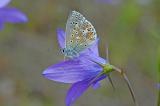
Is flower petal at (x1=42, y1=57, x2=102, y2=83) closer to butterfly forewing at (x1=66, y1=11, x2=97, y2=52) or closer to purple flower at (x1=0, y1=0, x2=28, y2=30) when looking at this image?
butterfly forewing at (x1=66, y1=11, x2=97, y2=52)

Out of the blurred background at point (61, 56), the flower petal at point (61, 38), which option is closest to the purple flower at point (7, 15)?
the flower petal at point (61, 38)

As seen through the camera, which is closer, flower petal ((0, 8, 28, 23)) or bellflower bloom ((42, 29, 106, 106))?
bellflower bloom ((42, 29, 106, 106))

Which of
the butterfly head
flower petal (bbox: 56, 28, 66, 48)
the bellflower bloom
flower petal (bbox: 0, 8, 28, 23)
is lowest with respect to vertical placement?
the bellflower bloom

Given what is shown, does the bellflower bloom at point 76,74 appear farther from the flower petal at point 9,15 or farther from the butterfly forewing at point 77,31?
the flower petal at point 9,15

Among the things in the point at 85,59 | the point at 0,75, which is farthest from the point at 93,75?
the point at 0,75

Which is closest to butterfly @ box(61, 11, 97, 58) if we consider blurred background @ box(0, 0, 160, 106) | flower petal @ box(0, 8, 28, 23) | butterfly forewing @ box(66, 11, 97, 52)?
butterfly forewing @ box(66, 11, 97, 52)
